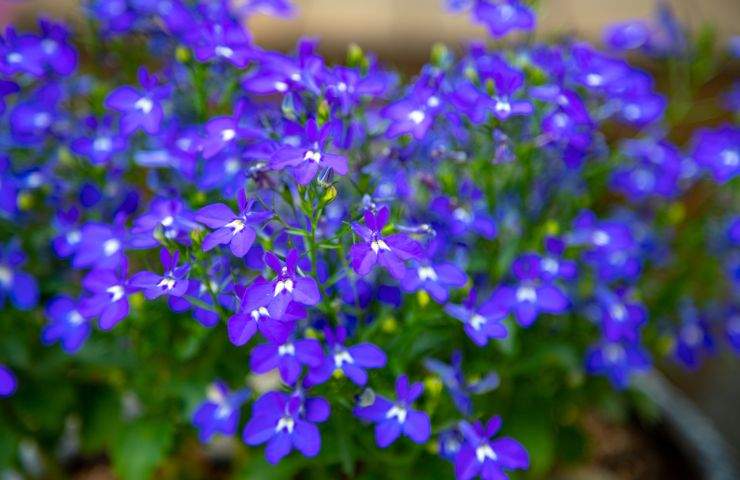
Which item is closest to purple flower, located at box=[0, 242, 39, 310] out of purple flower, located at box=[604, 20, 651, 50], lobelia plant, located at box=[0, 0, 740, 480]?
lobelia plant, located at box=[0, 0, 740, 480]

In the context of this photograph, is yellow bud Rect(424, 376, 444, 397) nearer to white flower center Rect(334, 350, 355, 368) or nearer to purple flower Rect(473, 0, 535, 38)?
white flower center Rect(334, 350, 355, 368)

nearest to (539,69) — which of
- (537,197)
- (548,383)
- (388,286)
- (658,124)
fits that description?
(537,197)

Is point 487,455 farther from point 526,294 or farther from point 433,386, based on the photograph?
point 526,294

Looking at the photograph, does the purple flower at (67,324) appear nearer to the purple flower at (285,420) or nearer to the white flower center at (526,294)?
the purple flower at (285,420)

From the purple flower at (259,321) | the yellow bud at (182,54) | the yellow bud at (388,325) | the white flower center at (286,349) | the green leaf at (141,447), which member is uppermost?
A: the yellow bud at (182,54)

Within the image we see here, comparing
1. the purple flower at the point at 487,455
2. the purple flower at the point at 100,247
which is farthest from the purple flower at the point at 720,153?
the purple flower at the point at 100,247
